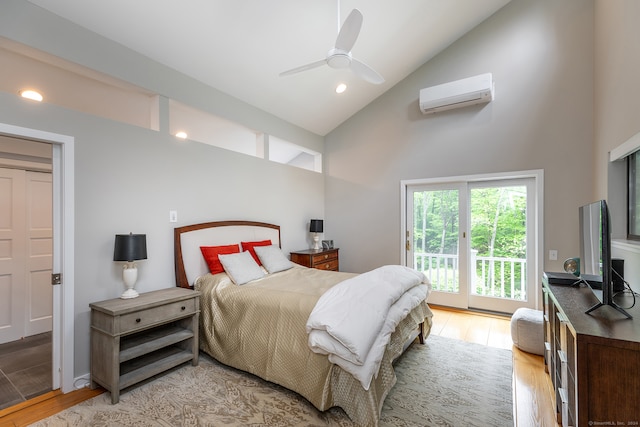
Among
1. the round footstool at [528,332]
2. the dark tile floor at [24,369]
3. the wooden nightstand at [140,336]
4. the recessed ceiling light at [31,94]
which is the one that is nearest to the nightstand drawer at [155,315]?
the wooden nightstand at [140,336]

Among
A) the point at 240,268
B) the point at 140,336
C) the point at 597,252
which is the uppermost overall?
the point at 597,252

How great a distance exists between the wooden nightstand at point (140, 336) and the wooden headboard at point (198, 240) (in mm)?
277

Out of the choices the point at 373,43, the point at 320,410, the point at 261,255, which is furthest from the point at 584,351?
→ the point at 373,43

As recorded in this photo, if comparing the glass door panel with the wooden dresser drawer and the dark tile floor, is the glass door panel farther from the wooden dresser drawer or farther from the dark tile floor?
the dark tile floor

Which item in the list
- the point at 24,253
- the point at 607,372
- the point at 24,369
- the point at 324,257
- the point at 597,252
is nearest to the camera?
the point at 607,372

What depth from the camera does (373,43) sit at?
12.1 ft

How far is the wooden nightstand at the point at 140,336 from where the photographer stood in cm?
216

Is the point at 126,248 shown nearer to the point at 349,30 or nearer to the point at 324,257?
the point at 349,30

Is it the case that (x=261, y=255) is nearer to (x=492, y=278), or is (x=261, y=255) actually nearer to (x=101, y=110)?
(x=101, y=110)

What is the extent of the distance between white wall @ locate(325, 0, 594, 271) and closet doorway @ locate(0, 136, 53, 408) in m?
4.09

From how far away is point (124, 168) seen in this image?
2.67 m

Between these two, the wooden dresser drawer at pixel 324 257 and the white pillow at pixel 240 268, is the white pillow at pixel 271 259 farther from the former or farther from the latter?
the wooden dresser drawer at pixel 324 257

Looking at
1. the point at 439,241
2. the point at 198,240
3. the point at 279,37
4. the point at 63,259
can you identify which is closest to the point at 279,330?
the point at 198,240

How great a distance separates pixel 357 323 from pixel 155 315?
165cm
